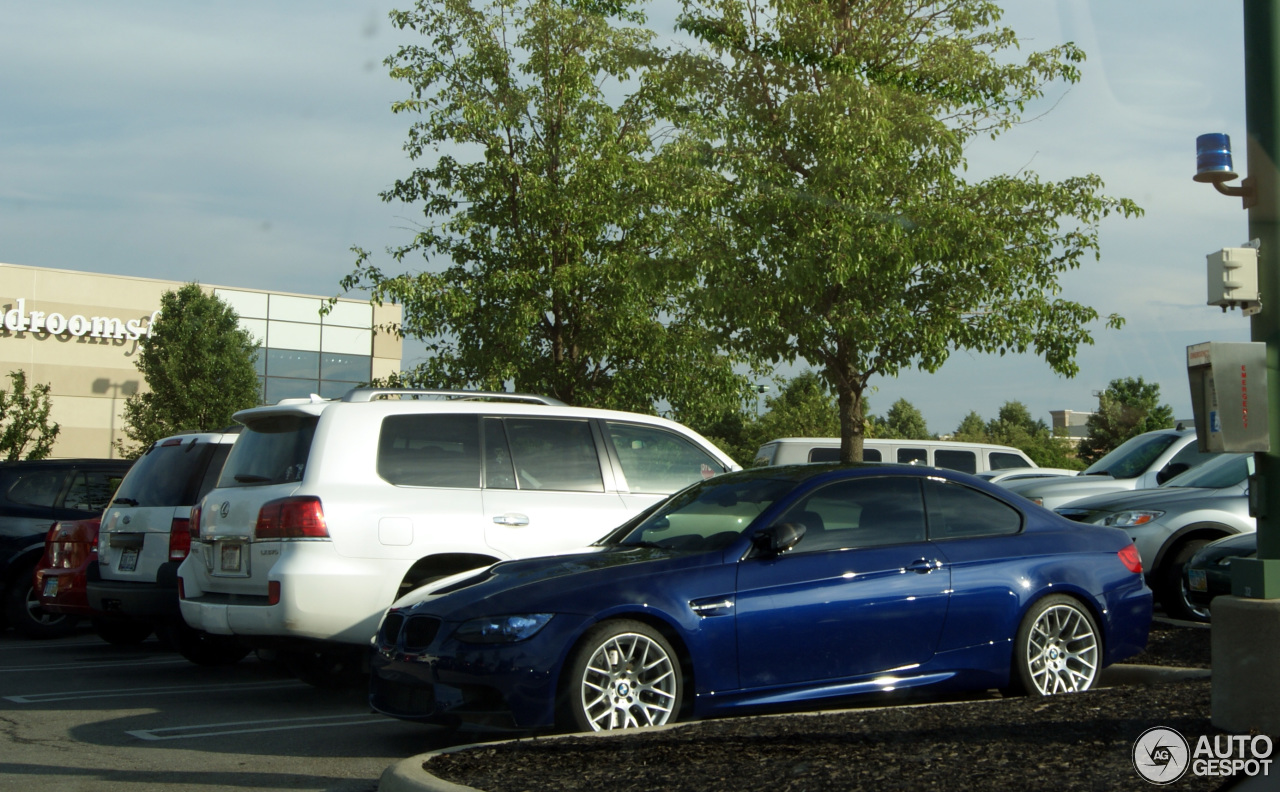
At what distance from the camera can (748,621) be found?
6.20 m

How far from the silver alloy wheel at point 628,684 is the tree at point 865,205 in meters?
9.86

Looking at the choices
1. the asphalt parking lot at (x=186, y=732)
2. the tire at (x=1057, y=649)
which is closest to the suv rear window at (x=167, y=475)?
the asphalt parking lot at (x=186, y=732)

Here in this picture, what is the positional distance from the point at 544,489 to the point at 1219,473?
7250 millimetres

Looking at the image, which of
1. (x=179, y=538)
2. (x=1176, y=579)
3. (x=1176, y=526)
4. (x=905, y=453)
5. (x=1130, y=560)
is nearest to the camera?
(x=1130, y=560)

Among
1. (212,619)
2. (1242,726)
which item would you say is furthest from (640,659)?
(212,619)

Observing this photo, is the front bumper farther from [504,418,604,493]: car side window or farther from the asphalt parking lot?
[504,418,604,493]: car side window

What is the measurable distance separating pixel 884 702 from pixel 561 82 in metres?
16.3

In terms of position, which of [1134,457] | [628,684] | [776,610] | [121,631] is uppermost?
[1134,457]

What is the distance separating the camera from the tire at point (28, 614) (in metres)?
12.0

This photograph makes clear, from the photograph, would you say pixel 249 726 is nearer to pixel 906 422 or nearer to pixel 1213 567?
pixel 1213 567

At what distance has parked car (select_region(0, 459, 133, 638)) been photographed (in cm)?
A: 1198

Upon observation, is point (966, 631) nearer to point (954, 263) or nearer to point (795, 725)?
point (795, 725)

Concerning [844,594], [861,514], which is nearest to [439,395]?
[861,514]

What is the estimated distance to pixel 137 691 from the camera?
339 inches
